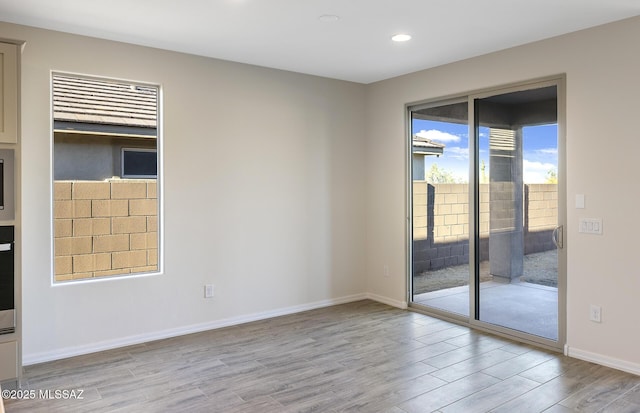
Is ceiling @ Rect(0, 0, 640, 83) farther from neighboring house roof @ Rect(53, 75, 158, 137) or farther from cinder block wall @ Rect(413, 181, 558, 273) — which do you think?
cinder block wall @ Rect(413, 181, 558, 273)

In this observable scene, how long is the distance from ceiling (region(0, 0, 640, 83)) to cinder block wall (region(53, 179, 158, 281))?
48.7 inches

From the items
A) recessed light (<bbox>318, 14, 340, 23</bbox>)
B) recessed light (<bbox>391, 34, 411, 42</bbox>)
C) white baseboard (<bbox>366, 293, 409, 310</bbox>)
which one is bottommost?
white baseboard (<bbox>366, 293, 409, 310</bbox>)

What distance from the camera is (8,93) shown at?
9.95 ft

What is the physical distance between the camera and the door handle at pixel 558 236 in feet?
12.3

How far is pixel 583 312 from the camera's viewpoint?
3.62 metres

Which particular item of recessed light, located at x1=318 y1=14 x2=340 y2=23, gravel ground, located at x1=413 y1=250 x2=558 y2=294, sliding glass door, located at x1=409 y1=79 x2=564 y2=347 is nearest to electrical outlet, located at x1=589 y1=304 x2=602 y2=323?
sliding glass door, located at x1=409 y1=79 x2=564 y2=347

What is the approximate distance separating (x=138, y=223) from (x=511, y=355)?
129 inches

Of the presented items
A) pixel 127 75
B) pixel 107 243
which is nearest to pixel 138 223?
pixel 107 243

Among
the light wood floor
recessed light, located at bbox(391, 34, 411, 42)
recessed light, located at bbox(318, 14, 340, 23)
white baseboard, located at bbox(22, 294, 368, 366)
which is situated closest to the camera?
the light wood floor

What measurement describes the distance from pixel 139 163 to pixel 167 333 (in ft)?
4.97

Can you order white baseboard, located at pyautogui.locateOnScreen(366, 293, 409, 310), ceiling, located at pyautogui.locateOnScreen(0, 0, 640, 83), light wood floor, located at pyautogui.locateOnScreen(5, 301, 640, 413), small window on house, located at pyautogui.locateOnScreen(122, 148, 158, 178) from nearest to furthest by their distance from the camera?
light wood floor, located at pyautogui.locateOnScreen(5, 301, 640, 413) < ceiling, located at pyautogui.locateOnScreen(0, 0, 640, 83) < small window on house, located at pyautogui.locateOnScreen(122, 148, 158, 178) < white baseboard, located at pyautogui.locateOnScreen(366, 293, 409, 310)

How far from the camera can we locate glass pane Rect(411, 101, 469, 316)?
464 cm

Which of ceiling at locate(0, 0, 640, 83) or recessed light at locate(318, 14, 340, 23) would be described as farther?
recessed light at locate(318, 14, 340, 23)

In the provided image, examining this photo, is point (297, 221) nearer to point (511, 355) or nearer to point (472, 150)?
point (472, 150)
